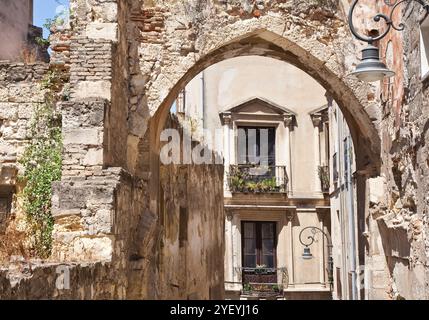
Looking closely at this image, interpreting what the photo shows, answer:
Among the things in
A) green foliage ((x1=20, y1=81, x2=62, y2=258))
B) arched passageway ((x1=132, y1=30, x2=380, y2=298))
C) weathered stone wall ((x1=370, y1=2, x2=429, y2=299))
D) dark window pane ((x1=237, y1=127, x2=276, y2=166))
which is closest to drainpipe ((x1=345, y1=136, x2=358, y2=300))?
arched passageway ((x1=132, y1=30, x2=380, y2=298))

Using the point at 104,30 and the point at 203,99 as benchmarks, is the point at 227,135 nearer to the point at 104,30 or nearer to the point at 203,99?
the point at 203,99

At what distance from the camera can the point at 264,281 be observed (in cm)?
2177

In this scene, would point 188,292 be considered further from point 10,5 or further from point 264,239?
point 264,239

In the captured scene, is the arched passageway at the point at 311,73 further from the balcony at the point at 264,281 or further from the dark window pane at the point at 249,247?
the dark window pane at the point at 249,247

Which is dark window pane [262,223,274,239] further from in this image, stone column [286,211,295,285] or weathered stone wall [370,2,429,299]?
weathered stone wall [370,2,429,299]

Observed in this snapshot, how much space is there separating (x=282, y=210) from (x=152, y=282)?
13305 mm

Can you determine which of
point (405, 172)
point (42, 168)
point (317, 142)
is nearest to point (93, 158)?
point (42, 168)

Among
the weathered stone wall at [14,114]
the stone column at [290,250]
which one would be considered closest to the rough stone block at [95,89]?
the weathered stone wall at [14,114]

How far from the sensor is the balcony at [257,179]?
72.0ft

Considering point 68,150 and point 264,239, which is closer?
point 68,150

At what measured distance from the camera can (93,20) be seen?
849cm

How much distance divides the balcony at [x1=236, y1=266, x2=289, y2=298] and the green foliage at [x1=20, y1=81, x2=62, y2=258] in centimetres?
1341

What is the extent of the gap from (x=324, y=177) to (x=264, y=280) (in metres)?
3.78
